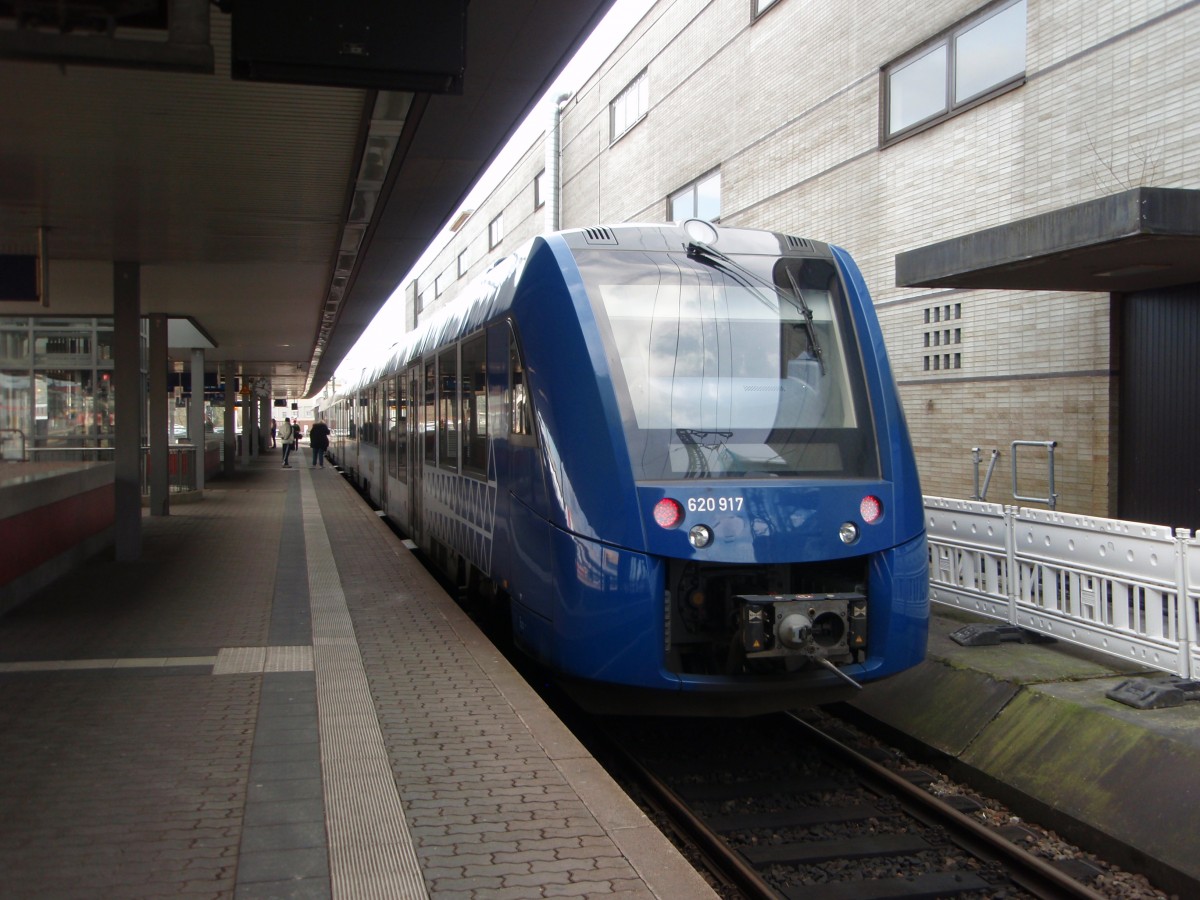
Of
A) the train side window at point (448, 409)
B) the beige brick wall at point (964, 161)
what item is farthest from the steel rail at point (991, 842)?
the beige brick wall at point (964, 161)

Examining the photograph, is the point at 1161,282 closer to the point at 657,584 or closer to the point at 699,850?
the point at 657,584

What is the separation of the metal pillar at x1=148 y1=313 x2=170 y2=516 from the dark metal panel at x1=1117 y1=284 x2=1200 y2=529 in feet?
42.2

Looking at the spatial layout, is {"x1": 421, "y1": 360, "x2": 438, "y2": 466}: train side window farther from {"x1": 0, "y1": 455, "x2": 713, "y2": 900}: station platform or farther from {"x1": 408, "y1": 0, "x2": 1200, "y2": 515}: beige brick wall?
{"x1": 408, "y1": 0, "x2": 1200, "y2": 515}: beige brick wall

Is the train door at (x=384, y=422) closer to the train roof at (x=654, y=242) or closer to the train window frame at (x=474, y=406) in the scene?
the train window frame at (x=474, y=406)

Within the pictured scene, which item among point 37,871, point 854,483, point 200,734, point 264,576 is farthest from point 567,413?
point 264,576

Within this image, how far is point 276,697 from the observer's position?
249 inches

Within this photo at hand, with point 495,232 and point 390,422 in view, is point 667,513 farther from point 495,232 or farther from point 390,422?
point 495,232

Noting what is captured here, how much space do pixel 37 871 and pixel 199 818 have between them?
644 millimetres

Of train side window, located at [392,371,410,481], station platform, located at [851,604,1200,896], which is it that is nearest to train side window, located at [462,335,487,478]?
station platform, located at [851,604,1200,896]

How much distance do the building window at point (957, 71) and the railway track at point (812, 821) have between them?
9.12 m

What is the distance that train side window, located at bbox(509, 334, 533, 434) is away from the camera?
675 cm

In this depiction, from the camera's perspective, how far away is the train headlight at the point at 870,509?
5.99 metres

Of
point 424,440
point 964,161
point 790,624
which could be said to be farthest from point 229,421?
point 790,624

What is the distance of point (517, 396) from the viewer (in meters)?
7.02
